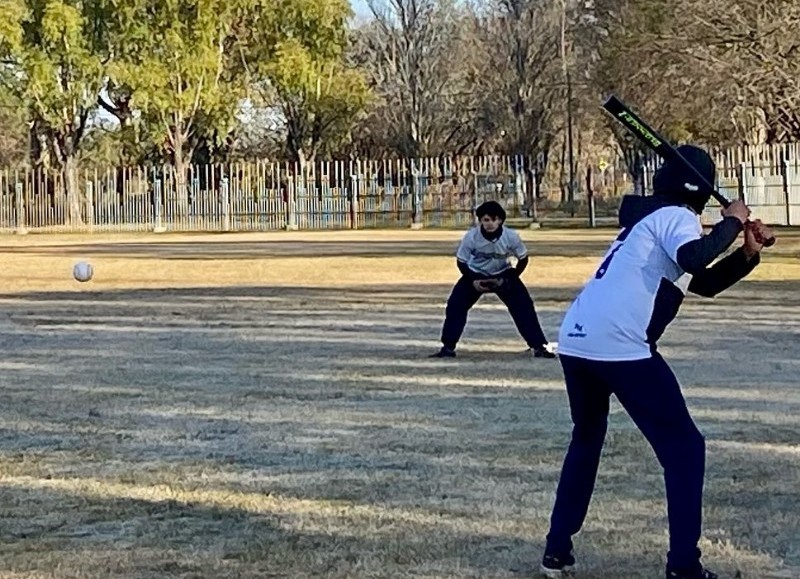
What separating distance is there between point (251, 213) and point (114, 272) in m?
29.6

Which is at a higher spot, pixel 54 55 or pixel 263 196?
pixel 54 55

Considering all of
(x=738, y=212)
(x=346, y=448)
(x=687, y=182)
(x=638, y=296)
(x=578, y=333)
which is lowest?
(x=346, y=448)

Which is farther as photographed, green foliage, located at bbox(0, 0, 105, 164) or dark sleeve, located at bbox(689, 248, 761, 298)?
green foliage, located at bbox(0, 0, 105, 164)

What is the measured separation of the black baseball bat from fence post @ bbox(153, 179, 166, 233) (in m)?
56.6

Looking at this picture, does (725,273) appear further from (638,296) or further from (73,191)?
(73,191)

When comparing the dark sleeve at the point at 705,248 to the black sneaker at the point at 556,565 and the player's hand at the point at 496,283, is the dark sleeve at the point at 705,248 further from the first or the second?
the player's hand at the point at 496,283

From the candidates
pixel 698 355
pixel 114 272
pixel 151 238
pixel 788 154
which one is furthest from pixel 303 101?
pixel 698 355

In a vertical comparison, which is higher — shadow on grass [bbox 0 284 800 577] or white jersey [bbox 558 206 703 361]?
white jersey [bbox 558 206 703 361]

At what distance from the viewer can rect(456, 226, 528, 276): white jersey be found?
48.8ft

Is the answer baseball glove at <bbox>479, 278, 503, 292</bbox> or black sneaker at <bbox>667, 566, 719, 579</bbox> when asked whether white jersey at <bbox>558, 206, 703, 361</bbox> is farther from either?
baseball glove at <bbox>479, 278, 503, 292</bbox>

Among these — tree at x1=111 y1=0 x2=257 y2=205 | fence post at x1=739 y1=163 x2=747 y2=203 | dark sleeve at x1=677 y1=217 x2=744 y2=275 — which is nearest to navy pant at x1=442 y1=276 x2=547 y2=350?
dark sleeve at x1=677 y1=217 x2=744 y2=275

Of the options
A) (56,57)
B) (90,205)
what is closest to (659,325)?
(56,57)

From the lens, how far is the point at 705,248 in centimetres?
561

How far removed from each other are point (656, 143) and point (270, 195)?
2209 inches
